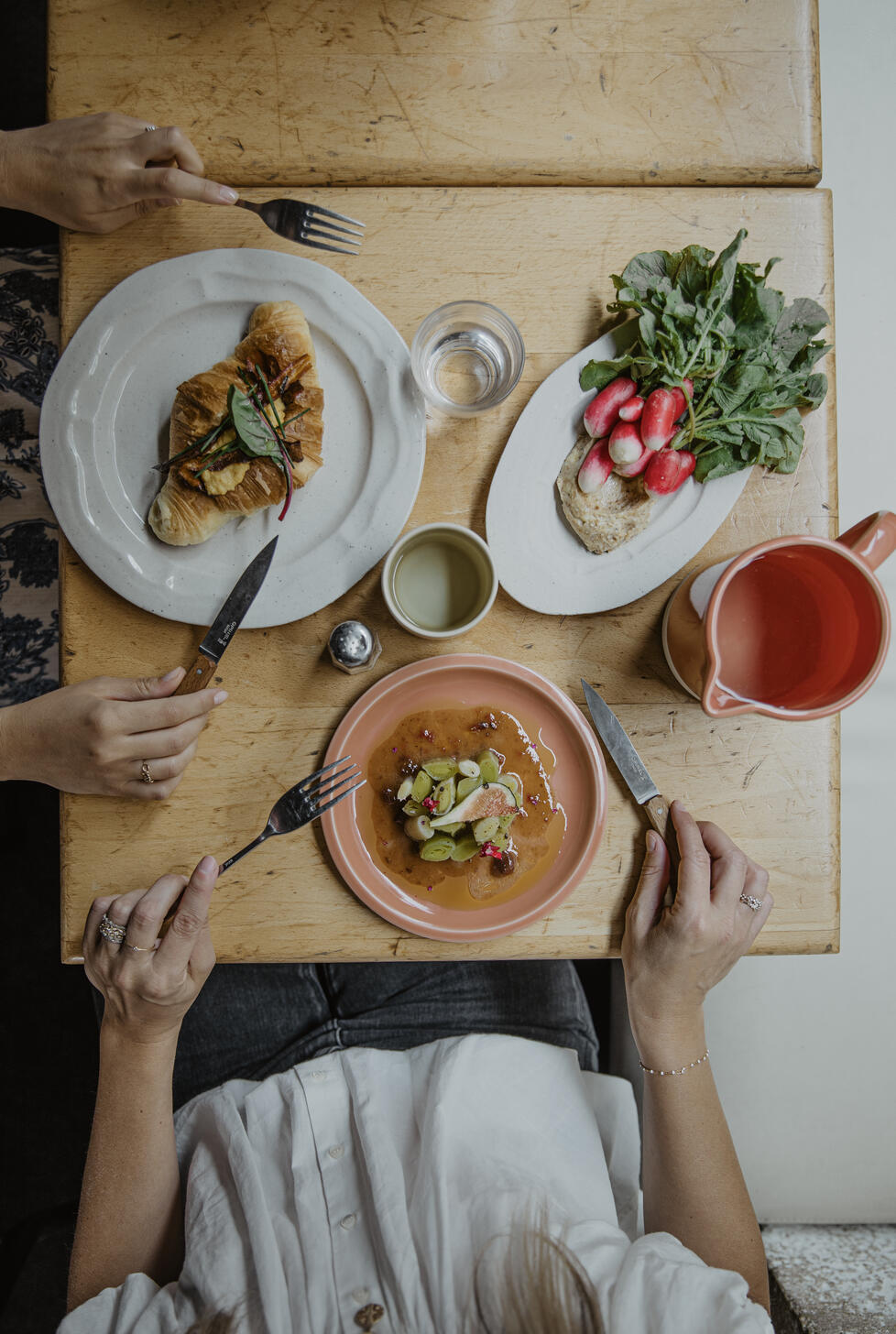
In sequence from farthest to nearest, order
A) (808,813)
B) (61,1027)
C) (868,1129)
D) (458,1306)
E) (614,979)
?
1. (61,1027)
2. (614,979)
3. (868,1129)
4. (808,813)
5. (458,1306)

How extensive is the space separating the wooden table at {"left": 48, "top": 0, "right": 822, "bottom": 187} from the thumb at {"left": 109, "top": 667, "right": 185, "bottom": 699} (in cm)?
84

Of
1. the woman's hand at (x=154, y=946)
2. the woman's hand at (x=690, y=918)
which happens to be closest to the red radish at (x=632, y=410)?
the woman's hand at (x=690, y=918)

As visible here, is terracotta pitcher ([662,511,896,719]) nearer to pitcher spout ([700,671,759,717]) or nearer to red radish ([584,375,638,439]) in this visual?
pitcher spout ([700,671,759,717])

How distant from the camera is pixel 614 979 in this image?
1.78 meters

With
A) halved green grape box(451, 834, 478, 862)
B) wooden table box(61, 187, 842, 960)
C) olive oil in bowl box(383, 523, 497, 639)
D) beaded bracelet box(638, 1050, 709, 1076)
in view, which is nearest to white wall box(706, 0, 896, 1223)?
beaded bracelet box(638, 1050, 709, 1076)

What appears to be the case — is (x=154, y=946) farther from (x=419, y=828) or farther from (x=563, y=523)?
(x=563, y=523)

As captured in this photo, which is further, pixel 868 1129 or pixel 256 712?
pixel 868 1129

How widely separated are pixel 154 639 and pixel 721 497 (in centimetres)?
98

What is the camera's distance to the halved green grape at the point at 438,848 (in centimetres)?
131

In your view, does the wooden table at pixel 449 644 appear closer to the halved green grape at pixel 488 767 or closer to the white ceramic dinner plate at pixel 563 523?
the white ceramic dinner plate at pixel 563 523

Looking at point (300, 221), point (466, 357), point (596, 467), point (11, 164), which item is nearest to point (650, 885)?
point (596, 467)

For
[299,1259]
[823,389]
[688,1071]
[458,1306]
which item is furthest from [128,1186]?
[823,389]

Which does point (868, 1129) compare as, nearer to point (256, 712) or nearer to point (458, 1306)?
point (458, 1306)

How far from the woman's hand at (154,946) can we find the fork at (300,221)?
1.02m
